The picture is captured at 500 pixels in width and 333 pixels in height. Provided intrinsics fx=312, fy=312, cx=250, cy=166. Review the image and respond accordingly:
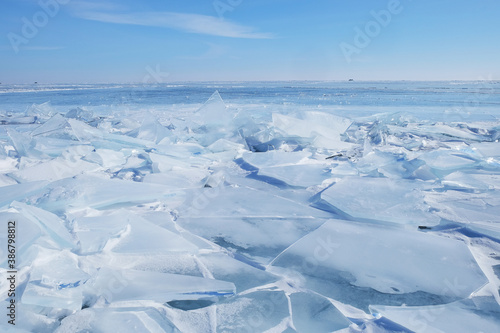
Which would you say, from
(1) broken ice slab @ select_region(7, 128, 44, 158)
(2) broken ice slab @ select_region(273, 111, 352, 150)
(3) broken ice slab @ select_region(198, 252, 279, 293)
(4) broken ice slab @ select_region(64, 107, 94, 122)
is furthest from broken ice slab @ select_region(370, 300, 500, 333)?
(4) broken ice slab @ select_region(64, 107, 94, 122)

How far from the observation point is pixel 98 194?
2.20 metres

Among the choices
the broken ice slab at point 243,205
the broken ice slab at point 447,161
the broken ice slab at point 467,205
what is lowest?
the broken ice slab at point 243,205

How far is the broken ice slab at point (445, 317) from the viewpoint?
3.55 ft

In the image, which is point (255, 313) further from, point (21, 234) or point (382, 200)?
point (382, 200)

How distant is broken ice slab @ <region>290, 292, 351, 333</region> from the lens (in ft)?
3.65

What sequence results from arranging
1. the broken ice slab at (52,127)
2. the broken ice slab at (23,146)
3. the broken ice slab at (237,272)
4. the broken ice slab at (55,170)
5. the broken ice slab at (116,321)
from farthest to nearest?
the broken ice slab at (52,127), the broken ice slab at (23,146), the broken ice slab at (55,170), the broken ice slab at (237,272), the broken ice slab at (116,321)

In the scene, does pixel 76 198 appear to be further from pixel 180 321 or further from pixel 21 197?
pixel 180 321

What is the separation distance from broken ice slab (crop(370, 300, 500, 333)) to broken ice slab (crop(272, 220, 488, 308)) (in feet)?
0.20

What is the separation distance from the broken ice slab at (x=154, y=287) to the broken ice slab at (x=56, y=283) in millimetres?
64

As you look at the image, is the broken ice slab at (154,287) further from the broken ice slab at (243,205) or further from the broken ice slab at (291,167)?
the broken ice slab at (291,167)

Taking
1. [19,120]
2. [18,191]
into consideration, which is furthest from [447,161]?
[19,120]

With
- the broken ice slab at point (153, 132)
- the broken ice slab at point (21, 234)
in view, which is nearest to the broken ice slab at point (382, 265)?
the broken ice slab at point (21, 234)

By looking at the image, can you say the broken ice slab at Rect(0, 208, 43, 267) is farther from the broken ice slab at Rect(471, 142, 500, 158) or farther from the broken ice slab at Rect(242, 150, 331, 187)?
the broken ice slab at Rect(471, 142, 500, 158)

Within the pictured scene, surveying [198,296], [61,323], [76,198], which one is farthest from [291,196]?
[61,323]
